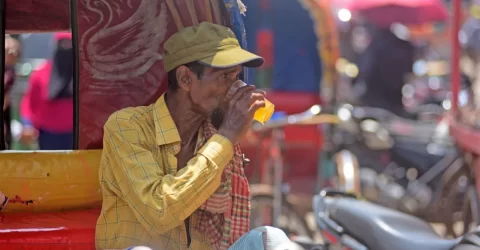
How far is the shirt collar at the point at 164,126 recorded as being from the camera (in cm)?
270

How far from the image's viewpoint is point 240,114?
8.65ft

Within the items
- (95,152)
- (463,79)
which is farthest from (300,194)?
(95,152)

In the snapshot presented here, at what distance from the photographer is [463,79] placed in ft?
21.0

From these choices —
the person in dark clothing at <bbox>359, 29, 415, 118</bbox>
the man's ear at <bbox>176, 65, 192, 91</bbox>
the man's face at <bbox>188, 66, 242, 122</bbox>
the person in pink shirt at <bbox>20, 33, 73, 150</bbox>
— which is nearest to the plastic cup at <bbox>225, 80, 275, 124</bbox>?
the man's face at <bbox>188, 66, 242, 122</bbox>

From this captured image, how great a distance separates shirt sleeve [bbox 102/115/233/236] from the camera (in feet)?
8.30

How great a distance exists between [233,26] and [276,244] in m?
0.76

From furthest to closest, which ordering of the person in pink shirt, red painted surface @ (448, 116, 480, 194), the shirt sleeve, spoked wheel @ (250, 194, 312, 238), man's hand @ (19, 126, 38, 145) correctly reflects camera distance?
man's hand @ (19, 126, 38, 145)
the person in pink shirt
spoked wheel @ (250, 194, 312, 238)
red painted surface @ (448, 116, 480, 194)
the shirt sleeve

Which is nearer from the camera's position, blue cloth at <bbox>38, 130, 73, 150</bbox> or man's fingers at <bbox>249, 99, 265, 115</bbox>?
man's fingers at <bbox>249, 99, 265, 115</bbox>

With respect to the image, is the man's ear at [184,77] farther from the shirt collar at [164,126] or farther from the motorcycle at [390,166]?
the motorcycle at [390,166]

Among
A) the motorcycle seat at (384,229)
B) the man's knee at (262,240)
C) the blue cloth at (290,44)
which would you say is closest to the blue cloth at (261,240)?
the man's knee at (262,240)

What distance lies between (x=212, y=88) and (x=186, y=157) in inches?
10.0

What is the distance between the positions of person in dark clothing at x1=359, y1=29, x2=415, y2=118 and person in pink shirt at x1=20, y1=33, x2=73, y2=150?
4.33 meters

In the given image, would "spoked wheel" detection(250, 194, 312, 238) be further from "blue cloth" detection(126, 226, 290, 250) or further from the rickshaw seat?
"blue cloth" detection(126, 226, 290, 250)

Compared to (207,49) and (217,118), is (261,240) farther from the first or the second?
(207,49)
